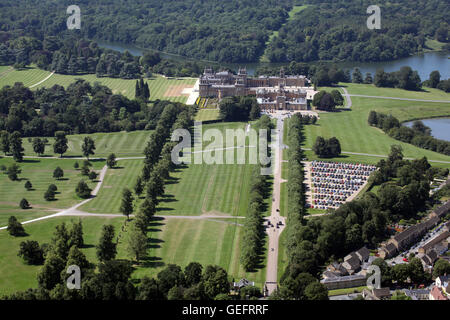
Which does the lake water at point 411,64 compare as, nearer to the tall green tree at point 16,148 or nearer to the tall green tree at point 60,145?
the tall green tree at point 60,145

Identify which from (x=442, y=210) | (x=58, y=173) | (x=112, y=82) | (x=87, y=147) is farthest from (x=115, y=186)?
(x=112, y=82)

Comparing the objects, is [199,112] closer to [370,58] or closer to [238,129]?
[238,129]

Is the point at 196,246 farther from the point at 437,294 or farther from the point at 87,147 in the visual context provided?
the point at 87,147

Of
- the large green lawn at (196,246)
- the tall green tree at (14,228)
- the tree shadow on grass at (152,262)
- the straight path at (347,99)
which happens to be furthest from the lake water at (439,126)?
the tall green tree at (14,228)

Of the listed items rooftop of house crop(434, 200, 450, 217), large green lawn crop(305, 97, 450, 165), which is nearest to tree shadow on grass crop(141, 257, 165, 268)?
rooftop of house crop(434, 200, 450, 217)

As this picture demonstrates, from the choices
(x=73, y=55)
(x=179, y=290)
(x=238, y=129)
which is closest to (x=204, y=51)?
(x=73, y=55)
